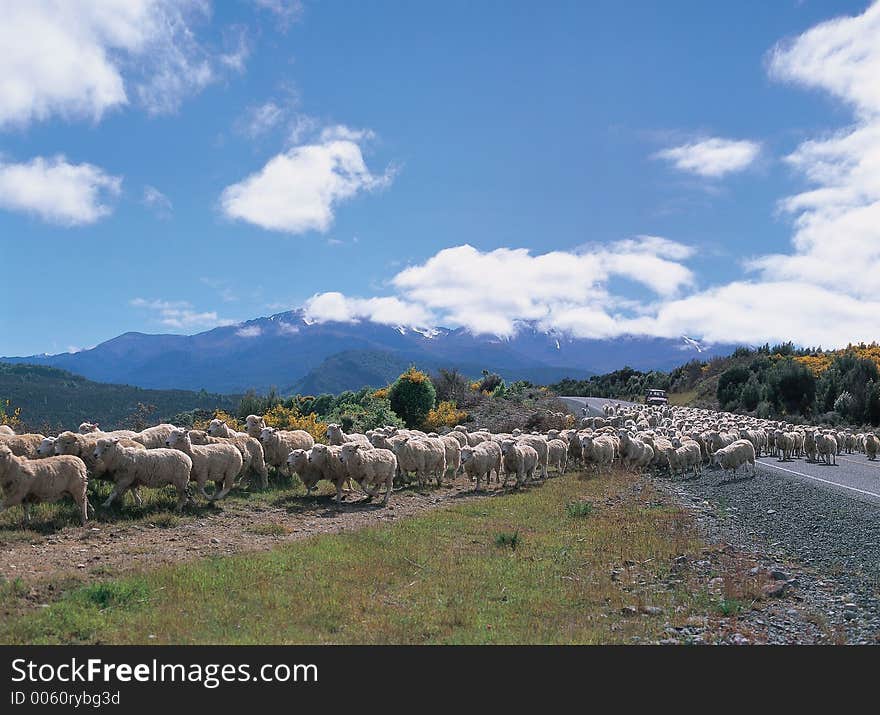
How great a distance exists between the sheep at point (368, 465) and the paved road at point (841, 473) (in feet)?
45.3

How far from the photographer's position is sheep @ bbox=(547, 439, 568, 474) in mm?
26828

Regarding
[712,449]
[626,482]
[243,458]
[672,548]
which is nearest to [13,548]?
[243,458]

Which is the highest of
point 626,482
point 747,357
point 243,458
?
point 747,357

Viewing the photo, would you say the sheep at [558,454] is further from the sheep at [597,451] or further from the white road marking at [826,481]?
the white road marking at [826,481]

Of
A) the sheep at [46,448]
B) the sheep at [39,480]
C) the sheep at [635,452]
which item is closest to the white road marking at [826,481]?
the sheep at [635,452]

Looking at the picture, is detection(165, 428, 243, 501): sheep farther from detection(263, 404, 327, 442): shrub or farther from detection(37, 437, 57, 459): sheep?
detection(263, 404, 327, 442): shrub

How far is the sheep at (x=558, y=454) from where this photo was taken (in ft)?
88.0

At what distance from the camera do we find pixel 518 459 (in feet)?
74.2

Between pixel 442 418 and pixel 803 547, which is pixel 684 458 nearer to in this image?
pixel 803 547

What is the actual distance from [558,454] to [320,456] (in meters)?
12.5

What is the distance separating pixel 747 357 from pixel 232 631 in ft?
348

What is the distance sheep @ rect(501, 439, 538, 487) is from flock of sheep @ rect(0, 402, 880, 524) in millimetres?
42
